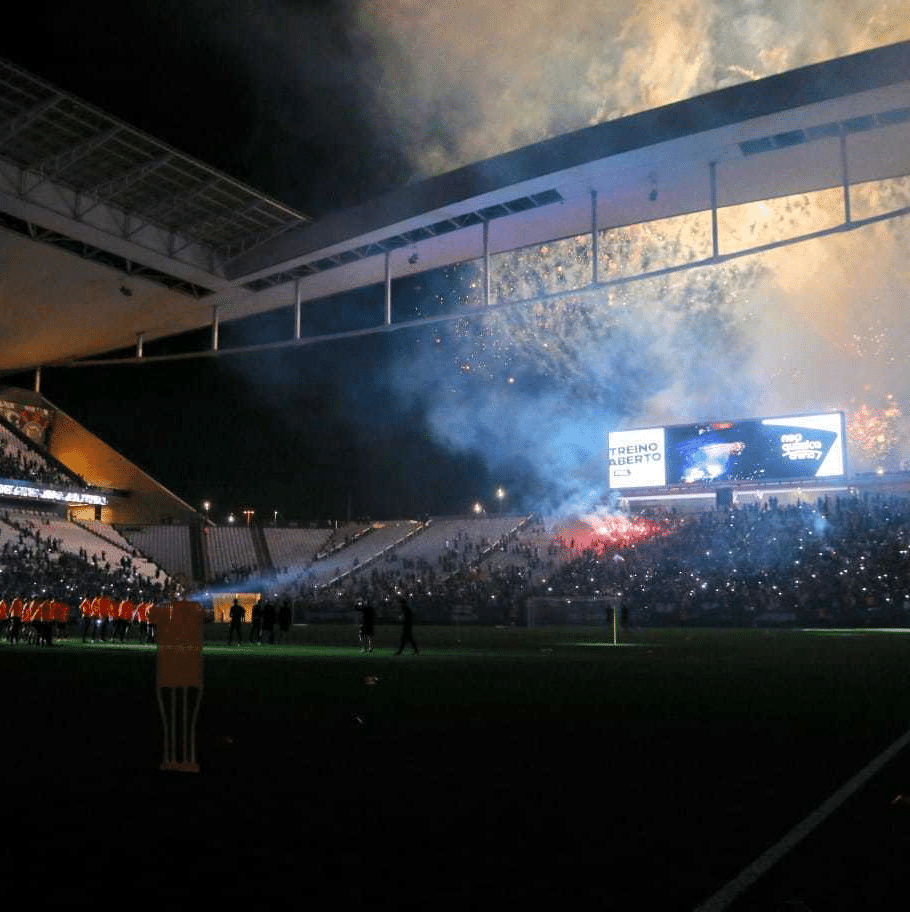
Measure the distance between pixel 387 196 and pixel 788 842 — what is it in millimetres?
23704

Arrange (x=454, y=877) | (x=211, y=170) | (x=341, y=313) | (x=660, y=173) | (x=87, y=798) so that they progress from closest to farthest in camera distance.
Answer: (x=454, y=877), (x=87, y=798), (x=660, y=173), (x=211, y=170), (x=341, y=313)

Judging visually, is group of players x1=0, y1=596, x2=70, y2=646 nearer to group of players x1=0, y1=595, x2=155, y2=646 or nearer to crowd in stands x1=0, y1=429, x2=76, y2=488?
group of players x1=0, y1=595, x2=155, y2=646

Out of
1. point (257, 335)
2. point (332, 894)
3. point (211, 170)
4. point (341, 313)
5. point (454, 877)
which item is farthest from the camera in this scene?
point (257, 335)

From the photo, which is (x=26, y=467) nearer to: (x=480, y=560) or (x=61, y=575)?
(x=61, y=575)

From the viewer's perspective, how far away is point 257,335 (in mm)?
50438

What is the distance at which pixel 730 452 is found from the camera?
5703cm

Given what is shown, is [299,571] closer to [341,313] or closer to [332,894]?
[341,313]

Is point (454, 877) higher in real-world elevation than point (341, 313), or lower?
lower

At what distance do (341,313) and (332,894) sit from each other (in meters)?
39.5

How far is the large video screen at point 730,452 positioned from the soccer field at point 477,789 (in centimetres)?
3997

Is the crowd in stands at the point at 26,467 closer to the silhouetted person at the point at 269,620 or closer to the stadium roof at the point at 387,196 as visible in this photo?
the stadium roof at the point at 387,196

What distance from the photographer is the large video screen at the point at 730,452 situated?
2148 inches

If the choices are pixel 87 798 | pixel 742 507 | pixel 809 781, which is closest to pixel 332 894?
pixel 87 798

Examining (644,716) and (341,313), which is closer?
(644,716)
